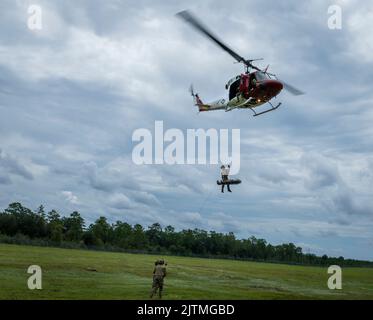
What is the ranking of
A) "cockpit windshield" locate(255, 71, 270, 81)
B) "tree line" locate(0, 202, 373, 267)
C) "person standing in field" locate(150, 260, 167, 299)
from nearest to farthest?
"person standing in field" locate(150, 260, 167, 299) < "cockpit windshield" locate(255, 71, 270, 81) < "tree line" locate(0, 202, 373, 267)

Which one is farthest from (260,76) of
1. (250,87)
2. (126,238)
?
(126,238)

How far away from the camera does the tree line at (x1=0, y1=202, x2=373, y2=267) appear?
12975 centimetres

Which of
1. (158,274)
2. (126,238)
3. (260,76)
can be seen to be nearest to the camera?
(158,274)

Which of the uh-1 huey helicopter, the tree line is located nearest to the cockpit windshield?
the uh-1 huey helicopter

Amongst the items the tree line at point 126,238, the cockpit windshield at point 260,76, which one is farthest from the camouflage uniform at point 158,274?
the tree line at point 126,238

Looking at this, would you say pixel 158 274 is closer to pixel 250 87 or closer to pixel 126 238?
pixel 250 87

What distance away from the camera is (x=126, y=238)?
14538cm

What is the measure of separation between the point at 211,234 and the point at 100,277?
118 m

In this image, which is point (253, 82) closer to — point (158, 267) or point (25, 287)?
point (158, 267)

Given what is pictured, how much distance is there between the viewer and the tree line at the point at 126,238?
130 m

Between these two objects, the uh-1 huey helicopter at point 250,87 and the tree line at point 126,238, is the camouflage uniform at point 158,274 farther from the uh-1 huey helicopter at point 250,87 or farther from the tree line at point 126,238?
the tree line at point 126,238

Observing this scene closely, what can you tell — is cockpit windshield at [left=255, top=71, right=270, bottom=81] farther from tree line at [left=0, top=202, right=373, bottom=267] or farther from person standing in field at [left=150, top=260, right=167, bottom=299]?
tree line at [left=0, top=202, right=373, bottom=267]
